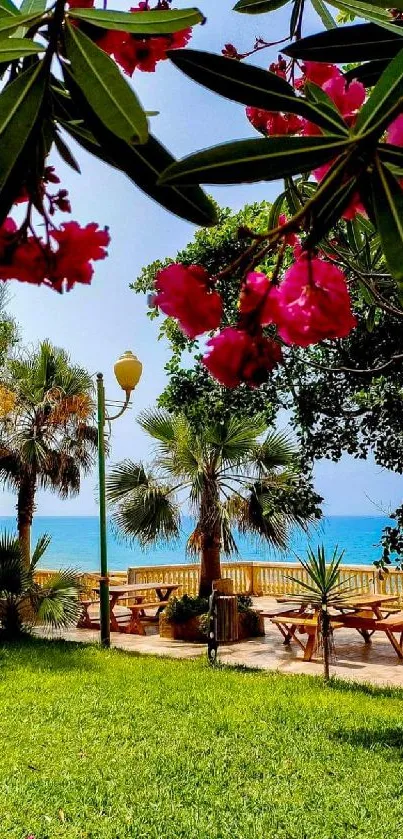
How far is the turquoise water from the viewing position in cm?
877

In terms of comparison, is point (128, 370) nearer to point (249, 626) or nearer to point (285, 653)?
point (285, 653)

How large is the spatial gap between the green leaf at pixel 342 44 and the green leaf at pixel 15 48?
25 cm

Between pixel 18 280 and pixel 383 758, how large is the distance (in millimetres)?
3908

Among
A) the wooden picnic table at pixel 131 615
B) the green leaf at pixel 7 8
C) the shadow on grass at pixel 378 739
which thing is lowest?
the shadow on grass at pixel 378 739

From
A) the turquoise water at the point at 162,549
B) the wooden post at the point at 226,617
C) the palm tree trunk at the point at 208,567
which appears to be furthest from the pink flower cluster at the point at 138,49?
the palm tree trunk at the point at 208,567

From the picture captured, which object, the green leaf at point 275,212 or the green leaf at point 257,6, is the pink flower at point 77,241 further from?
the green leaf at point 257,6

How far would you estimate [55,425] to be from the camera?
1075cm

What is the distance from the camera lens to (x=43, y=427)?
1073 cm

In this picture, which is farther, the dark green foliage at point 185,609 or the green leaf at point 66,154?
the dark green foliage at point 185,609

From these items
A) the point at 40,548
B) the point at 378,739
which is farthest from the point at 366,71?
the point at 40,548

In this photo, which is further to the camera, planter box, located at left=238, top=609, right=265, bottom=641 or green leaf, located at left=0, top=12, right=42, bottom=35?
planter box, located at left=238, top=609, right=265, bottom=641

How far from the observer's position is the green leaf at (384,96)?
0.50 metres

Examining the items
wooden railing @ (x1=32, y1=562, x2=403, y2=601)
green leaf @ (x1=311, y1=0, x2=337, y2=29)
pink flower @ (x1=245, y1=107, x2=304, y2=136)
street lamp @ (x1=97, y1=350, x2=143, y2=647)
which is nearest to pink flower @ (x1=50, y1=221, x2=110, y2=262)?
pink flower @ (x1=245, y1=107, x2=304, y2=136)

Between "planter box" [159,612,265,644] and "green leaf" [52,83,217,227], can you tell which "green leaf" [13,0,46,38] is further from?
"planter box" [159,612,265,644]
